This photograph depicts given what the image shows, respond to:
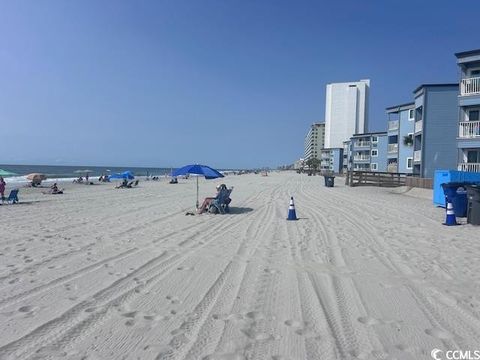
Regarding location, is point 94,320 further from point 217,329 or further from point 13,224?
point 13,224

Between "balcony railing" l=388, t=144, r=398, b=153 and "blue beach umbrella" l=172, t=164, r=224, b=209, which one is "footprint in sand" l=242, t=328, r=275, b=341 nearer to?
"blue beach umbrella" l=172, t=164, r=224, b=209

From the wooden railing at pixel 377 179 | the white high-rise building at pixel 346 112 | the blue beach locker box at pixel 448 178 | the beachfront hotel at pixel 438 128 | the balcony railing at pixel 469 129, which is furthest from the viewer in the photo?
the white high-rise building at pixel 346 112

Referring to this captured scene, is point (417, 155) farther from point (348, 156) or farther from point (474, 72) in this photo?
point (348, 156)

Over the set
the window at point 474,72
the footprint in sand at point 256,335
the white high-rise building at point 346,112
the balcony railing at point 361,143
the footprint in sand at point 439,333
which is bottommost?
the footprint in sand at point 256,335

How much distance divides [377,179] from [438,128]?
7.07 m

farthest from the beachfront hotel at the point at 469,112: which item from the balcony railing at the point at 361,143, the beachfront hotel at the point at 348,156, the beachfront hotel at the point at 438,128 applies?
the beachfront hotel at the point at 348,156

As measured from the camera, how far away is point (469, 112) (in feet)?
94.2

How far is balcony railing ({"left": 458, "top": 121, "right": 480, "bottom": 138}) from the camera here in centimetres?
2750

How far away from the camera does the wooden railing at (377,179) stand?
3741cm

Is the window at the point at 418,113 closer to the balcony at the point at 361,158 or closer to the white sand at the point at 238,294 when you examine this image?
the white sand at the point at 238,294

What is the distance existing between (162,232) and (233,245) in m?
2.70

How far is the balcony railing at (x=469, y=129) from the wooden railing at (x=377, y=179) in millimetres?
8879

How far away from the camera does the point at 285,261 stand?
24.2ft

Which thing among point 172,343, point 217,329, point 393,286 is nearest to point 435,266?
point 393,286
